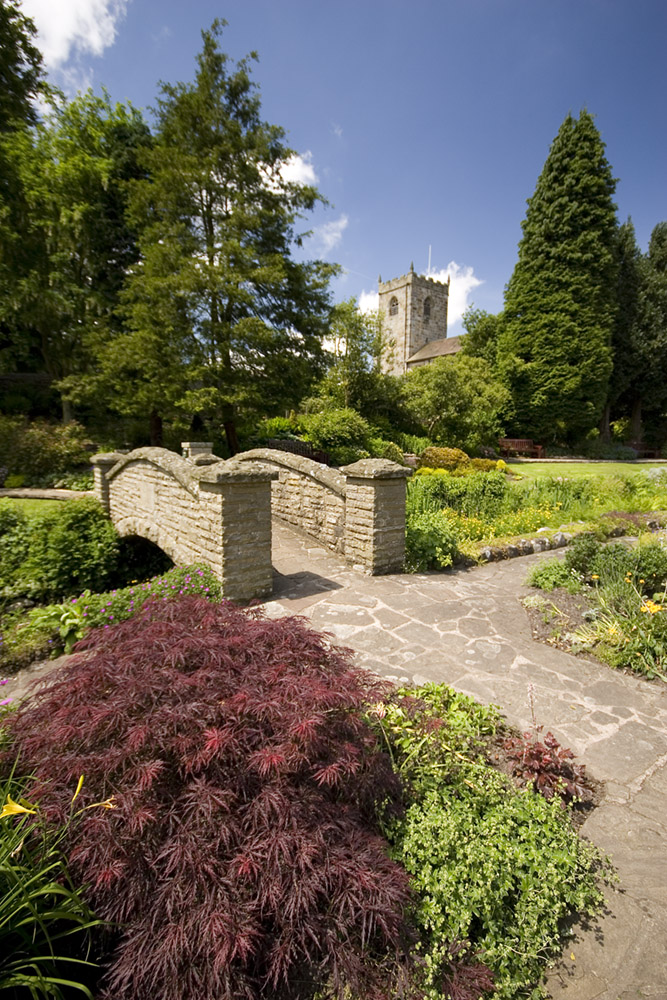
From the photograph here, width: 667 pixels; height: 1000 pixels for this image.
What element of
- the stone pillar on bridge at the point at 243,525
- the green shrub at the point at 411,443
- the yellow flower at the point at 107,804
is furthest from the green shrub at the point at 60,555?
the green shrub at the point at 411,443

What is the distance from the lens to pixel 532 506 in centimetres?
1017

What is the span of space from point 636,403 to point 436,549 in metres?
30.8

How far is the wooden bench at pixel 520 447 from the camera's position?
24.8 meters

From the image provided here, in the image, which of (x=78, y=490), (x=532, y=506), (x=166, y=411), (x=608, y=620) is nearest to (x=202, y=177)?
(x=166, y=411)

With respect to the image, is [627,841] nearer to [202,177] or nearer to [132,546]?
[132,546]

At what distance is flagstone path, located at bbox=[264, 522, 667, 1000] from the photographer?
1.83 meters

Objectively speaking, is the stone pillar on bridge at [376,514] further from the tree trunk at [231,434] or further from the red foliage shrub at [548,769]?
Result: the tree trunk at [231,434]

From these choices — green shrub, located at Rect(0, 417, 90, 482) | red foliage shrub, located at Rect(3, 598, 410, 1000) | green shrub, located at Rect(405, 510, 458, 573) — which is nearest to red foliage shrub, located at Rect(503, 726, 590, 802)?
red foliage shrub, located at Rect(3, 598, 410, 1000)

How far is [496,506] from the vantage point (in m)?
9.74

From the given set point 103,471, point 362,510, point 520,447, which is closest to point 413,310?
point 520,447

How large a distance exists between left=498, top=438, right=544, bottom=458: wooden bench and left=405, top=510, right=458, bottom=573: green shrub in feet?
64.4

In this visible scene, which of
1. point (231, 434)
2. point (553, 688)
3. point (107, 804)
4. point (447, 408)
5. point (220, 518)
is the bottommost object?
point (553, 688)

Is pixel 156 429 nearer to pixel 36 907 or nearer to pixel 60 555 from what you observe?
pixel 60 555

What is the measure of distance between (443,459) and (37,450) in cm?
1305
